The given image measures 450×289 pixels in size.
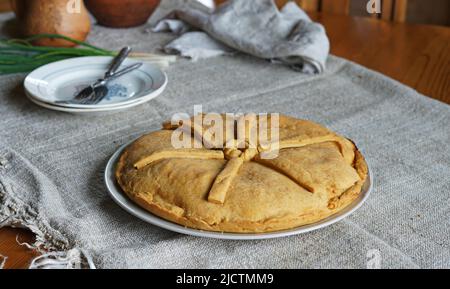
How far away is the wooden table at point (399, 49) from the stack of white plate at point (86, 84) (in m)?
0.52

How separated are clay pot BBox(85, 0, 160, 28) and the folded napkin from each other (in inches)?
3.7

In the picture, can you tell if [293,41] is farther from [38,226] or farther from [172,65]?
[38,226]

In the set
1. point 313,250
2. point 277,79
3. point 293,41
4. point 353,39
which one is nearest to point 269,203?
point 313,250

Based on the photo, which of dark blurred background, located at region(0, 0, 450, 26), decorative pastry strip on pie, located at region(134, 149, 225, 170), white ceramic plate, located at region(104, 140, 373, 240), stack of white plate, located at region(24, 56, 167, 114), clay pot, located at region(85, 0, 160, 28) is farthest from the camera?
dark blurred background, located at region(0, 0, 450, 26)

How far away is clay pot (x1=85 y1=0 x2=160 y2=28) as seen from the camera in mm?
1582

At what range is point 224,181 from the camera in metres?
0.74

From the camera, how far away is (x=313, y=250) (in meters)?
0.74

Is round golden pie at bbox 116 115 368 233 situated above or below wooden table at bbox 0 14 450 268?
above

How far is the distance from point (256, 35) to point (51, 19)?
50 cm

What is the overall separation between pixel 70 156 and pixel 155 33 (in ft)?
2.33

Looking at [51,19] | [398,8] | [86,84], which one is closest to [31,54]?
[51,19]

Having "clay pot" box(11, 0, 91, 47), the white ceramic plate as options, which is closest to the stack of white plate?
"clay pot" box(11, 0, 91, 47)

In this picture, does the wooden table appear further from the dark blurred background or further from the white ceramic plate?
the white ceramic plate

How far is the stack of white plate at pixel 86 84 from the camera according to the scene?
1104mm
